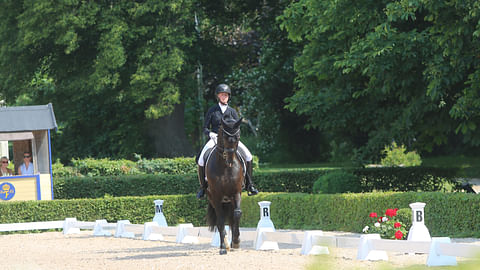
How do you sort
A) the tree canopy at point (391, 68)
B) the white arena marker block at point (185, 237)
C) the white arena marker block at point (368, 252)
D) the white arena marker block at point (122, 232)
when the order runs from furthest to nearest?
1. the white arena marker block at point (122, 232)
2. the tree canopy at point (391, 68)
3. the white arena marker block at point (185, 237)
4. the white arena marker block at point (368, 252)

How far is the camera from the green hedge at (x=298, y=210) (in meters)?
13.9

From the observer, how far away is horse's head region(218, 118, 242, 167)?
11.7m

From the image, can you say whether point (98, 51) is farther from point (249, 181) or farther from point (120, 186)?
point (249, 181)

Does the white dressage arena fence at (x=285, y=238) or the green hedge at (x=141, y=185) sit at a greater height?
the green hedge at (x=141, y=185)

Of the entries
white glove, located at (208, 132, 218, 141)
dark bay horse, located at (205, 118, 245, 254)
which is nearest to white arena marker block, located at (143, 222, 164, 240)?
dark bay horse, located at (205, 118, 245, 254)

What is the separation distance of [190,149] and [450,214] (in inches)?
755

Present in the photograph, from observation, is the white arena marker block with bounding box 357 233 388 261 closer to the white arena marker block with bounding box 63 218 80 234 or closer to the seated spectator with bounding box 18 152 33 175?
the white arena marker block with bounding box 63 218 80 234

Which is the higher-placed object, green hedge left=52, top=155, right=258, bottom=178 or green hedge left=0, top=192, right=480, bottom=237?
green hedge left=52, top=155, right=258, bottom=178

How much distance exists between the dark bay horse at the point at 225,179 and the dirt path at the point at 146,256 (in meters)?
0.65

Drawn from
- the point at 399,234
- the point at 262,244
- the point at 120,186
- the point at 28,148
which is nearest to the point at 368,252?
the point at 399,234

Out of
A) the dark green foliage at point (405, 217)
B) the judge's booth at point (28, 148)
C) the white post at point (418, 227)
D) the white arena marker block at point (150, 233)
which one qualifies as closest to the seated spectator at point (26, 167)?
the judge's booth at point (28, 148)

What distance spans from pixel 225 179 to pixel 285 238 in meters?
1.49

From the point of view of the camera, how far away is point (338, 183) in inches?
775

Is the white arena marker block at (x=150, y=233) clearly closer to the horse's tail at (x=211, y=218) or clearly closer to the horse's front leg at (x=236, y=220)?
the horse's tail at (x=211, y=218)
